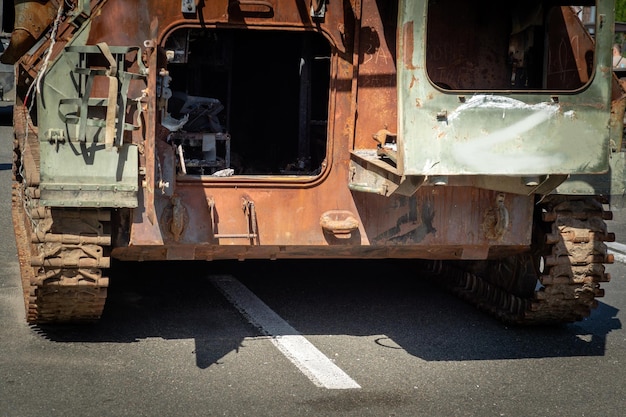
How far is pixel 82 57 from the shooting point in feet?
19.3

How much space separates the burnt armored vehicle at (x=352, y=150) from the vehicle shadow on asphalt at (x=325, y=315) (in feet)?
0.89

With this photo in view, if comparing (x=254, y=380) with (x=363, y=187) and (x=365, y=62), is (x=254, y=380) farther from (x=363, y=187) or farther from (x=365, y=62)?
(x=365, y=62)

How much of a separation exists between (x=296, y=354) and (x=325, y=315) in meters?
1.04

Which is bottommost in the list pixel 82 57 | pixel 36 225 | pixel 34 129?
pixel 36 225

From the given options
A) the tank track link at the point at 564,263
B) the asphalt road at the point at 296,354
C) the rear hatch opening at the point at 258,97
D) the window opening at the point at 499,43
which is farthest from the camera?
the rear hatch opening at the point at 258,97

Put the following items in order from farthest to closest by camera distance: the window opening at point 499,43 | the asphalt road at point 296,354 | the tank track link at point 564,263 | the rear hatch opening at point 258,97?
the rear hatch opening at point 258,97 → the window opening at point 499,43 → the tank track link at point 564,263 → the asphalt road at point 296,354

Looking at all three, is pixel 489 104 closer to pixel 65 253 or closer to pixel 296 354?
pixel 296 354

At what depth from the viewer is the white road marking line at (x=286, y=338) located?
5.91 m

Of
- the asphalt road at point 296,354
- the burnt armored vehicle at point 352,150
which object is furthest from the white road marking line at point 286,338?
the burnt armored vehicle at point 352,150

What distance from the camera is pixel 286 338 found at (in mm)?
6738

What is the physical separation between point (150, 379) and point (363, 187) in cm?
168

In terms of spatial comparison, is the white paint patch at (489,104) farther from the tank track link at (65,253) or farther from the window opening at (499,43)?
the tank track link at (65,253)

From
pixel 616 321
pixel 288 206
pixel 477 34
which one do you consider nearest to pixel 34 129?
pixel 288 206

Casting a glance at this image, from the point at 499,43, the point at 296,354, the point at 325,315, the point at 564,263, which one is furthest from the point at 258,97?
the point at 564,263
